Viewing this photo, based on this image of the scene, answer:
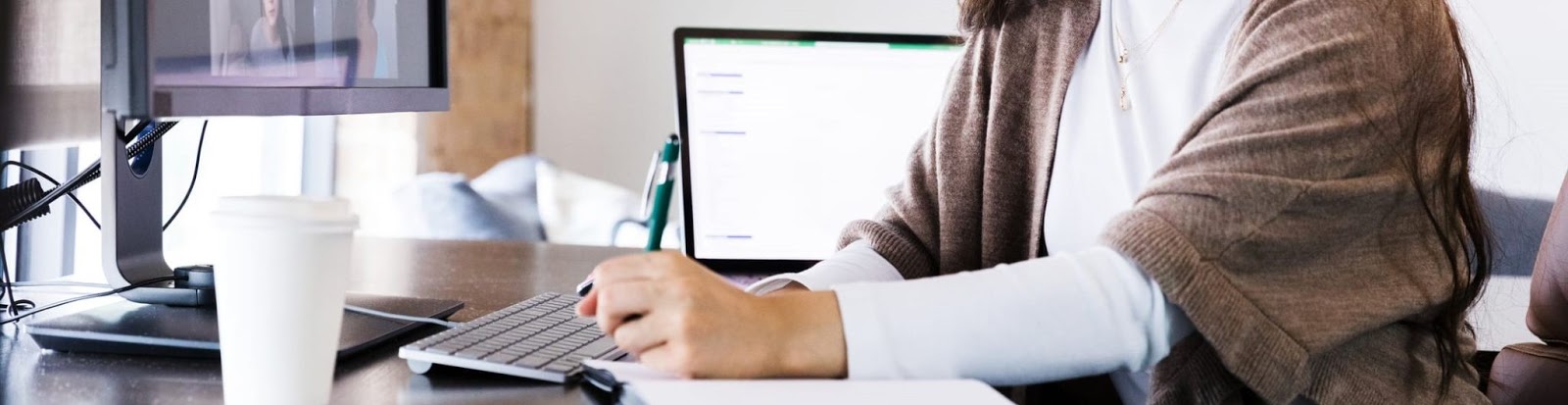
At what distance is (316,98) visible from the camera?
0.91m

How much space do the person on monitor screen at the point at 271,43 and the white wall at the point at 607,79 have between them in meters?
2.89

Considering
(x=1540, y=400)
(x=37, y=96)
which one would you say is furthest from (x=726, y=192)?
(x=1540, y=400)

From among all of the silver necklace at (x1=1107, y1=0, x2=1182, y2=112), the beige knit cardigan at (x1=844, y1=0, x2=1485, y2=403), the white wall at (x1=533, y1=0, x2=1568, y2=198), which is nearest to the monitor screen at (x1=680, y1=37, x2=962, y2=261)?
the silver necklace at (x1=1107, y1=0, x2=1182, y2=112)

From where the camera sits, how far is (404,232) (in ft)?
9.88

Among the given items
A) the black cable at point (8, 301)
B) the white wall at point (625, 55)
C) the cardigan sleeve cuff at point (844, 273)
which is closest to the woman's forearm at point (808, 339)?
the cardigan sleeve cuff at point (844, 273)

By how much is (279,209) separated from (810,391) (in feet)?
0.84

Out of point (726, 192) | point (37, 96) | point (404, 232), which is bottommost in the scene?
point (404, 232)

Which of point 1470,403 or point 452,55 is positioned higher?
point 452,55

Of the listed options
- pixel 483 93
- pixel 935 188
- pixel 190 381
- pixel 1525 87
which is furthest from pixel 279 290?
pixel 483 93

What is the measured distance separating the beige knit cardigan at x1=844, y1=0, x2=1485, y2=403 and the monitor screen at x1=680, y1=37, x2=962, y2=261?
2.17 feet

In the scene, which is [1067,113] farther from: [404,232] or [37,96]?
[404,232]

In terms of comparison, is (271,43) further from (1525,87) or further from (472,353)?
(1525,87)

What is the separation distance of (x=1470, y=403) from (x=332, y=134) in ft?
10.1

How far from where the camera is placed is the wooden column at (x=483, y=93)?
3645mm
